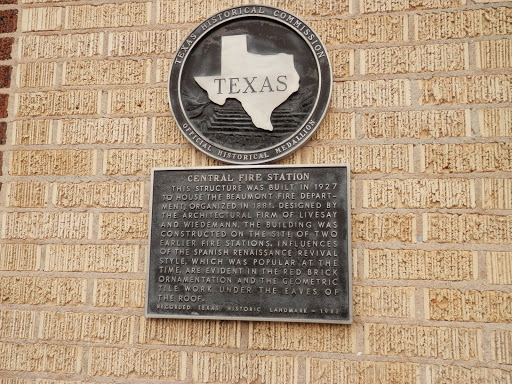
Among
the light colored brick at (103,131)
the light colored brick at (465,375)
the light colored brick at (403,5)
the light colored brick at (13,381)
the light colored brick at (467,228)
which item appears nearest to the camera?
the light colored brick at (465,375)

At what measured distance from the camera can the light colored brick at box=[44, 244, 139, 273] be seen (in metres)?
3.31

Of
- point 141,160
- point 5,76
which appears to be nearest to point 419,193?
point 141,160

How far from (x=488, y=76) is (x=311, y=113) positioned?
1.15 metres

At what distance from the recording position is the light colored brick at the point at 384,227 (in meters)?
3.06

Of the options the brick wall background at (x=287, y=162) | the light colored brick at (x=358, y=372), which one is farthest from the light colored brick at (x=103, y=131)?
the light colored brick at (x=358, y=372)

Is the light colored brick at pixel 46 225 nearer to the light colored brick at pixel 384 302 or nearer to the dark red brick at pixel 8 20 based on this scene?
the dark red brick at pixel 8 20

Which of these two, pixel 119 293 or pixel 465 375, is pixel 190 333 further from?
pixel 465 375

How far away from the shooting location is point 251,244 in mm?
3166

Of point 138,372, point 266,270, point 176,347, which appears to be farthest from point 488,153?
point 138,372

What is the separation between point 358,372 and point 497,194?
4.59 feet

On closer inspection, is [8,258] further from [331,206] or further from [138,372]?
[331,206]

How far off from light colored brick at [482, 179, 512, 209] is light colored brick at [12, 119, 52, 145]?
118 inches

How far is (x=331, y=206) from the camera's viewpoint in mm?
3107

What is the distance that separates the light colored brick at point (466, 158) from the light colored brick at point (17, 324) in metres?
2.85
